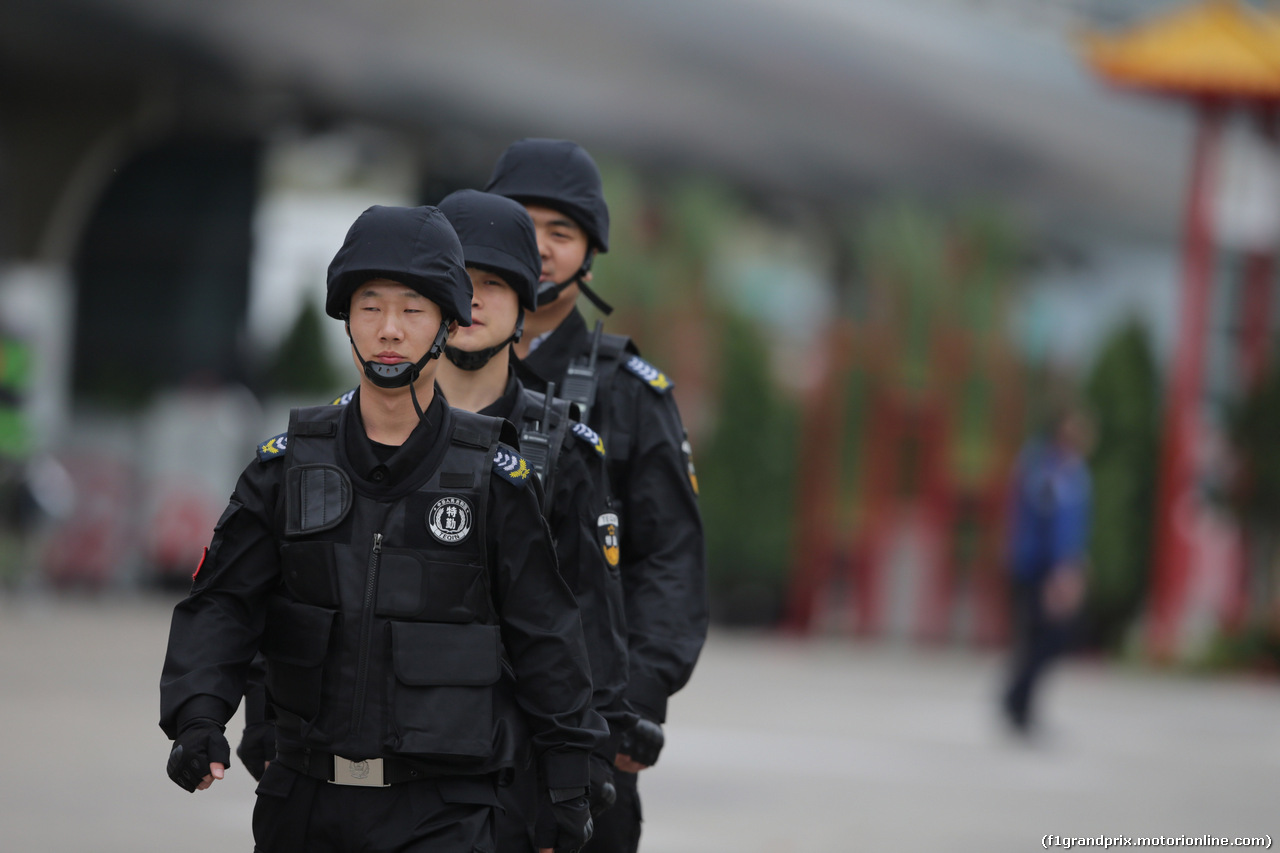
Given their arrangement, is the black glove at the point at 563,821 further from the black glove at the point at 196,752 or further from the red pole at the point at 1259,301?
the red pole at the point at 1259,301

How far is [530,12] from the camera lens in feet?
65.9

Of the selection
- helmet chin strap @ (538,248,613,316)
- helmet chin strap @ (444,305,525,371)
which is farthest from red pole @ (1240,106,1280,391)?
helmet chin strap @ (444,305,525,371)

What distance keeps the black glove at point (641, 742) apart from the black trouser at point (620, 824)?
136 millimetres

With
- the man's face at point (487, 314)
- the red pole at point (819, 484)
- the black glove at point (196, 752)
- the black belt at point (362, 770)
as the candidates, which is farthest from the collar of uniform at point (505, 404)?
the red pole at point (819, 484)

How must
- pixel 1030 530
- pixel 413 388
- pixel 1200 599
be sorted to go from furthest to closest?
pixel 1200 599 < pixel 1030 530 < pixel 413 388

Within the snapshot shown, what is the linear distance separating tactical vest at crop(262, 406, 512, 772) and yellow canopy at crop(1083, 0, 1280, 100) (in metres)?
13.0

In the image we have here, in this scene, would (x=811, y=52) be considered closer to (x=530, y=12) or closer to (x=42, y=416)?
(x=530, y=12)

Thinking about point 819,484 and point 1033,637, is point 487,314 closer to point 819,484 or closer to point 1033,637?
point 1033,637

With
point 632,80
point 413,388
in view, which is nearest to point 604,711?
point 413,388

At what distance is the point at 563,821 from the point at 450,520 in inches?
23.7

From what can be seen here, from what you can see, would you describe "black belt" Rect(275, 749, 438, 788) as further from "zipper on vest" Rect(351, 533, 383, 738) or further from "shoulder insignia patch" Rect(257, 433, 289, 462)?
"shoulder insignia patch" Rect(257, 433, 289, 462)

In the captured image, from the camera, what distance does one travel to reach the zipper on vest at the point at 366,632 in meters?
3.29

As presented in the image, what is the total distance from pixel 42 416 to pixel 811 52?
32.3 ft

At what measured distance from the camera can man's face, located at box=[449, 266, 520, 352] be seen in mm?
3926
